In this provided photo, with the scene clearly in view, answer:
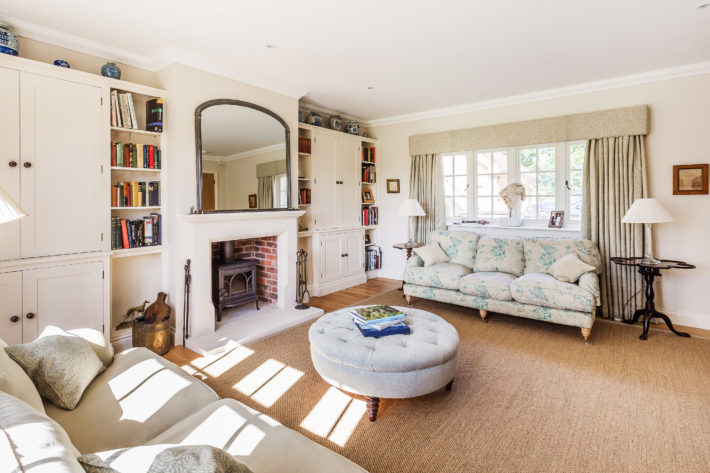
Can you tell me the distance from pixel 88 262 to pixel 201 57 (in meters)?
1.99

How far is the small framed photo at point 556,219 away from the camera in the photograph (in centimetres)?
435

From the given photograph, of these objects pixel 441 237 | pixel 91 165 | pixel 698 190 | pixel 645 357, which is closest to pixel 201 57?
pixel 91 165

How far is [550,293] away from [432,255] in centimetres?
141

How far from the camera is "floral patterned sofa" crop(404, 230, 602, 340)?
10.9ft

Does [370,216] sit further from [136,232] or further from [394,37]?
[136,232]

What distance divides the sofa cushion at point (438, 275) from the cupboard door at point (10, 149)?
354 cm

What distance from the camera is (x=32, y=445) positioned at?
2.55 ft

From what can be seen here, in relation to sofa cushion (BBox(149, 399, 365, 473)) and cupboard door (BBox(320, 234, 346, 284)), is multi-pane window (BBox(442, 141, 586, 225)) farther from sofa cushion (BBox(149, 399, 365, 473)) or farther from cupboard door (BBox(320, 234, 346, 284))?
sofa cushion (BBox(149, 399, 365, 473))

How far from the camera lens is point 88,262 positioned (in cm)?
291

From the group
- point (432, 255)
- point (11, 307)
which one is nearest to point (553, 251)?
point (432, 255)

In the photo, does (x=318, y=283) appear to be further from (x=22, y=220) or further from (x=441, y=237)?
(x=22, y=220)

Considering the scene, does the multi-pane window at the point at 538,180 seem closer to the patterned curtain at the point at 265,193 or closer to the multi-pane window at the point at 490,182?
the multi-pane window at the point at 490,182

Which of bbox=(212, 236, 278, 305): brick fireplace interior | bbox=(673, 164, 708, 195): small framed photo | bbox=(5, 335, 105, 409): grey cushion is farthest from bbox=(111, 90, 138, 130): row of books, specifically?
bbox=(673, 164, 708, 195): small framed photo

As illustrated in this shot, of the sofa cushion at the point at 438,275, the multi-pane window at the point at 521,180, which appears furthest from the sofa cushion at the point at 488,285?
the multi-pane window at the point at 521,180
